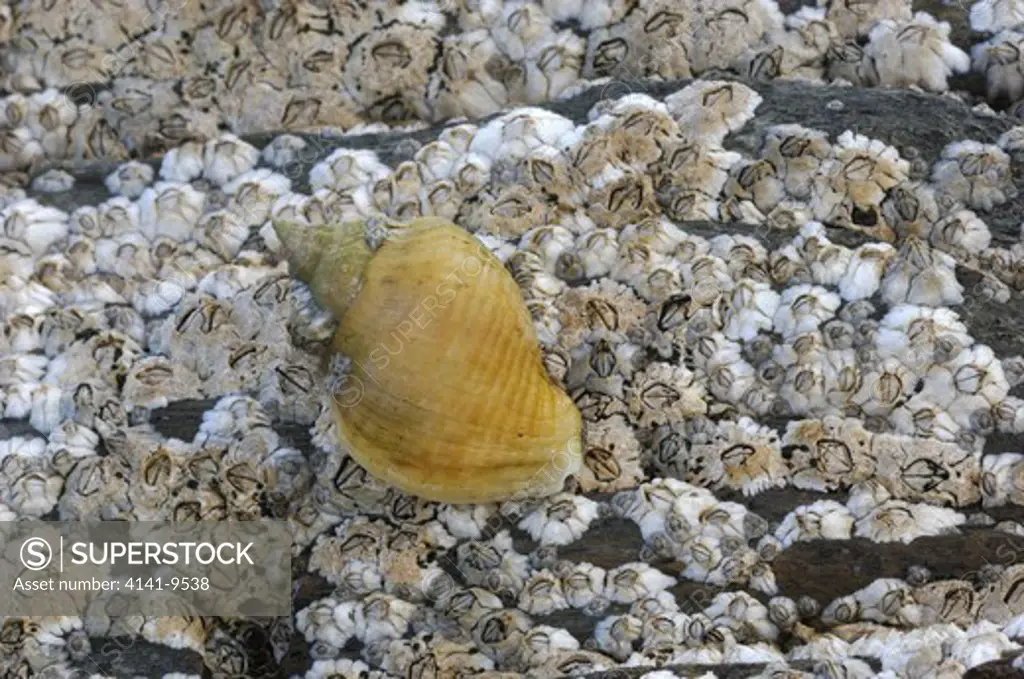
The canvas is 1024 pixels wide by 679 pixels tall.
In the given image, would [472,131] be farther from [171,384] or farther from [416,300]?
[171,384]

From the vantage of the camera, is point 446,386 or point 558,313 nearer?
point 446,386

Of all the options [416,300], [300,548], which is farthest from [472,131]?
[300,548]

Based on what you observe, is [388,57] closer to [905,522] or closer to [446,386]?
[446,386]

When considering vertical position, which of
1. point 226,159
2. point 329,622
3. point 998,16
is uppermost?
point 998,16

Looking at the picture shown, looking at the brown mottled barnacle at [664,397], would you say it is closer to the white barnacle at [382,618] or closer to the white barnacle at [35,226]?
the white barnacle at [382,618]

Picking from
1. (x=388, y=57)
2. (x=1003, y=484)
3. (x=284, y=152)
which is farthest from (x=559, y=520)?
(x=388, y=57)

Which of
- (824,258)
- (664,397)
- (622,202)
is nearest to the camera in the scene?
(664,397)

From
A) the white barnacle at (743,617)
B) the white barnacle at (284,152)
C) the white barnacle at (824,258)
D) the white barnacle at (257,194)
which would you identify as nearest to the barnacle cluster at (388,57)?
the white barnacle at (284,152)
